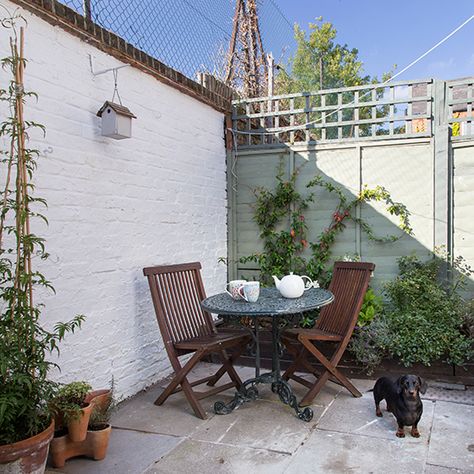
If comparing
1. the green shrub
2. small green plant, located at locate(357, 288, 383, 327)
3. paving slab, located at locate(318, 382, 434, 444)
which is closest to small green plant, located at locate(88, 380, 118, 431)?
paving slab, located at locate(318, 382, 434, 444)

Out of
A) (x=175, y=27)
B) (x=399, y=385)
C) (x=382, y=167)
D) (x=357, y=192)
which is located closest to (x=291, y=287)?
(x=399, y=385)

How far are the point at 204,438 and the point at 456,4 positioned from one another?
7.35 meters

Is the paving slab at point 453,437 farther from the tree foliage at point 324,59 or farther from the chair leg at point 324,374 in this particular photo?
the tree foliage at point 324,59

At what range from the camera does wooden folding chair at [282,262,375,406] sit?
3.38m

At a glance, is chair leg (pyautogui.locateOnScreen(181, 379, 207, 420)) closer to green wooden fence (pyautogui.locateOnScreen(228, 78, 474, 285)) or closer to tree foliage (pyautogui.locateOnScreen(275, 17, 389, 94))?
green wooden fence (pyautogui.locateOnScreen(228, 78, 474, 285))

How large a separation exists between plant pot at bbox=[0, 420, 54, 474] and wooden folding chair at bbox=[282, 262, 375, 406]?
175 centimetres

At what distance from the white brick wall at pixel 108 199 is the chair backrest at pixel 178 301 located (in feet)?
0.75

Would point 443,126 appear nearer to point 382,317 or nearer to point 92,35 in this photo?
point 382,317

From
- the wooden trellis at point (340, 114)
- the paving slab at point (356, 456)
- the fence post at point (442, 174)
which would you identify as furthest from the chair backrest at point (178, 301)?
the fence post at point (442, 174)

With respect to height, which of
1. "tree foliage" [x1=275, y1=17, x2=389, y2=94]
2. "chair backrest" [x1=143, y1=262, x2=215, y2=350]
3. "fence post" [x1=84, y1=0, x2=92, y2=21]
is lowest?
"chair backrest" [x1=143, y1=262, x2=215, y2=350]

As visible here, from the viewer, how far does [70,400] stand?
2.60 metres

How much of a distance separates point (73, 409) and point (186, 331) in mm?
1320

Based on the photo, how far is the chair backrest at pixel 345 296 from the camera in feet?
11.5

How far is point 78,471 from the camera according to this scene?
2520 millimetres
